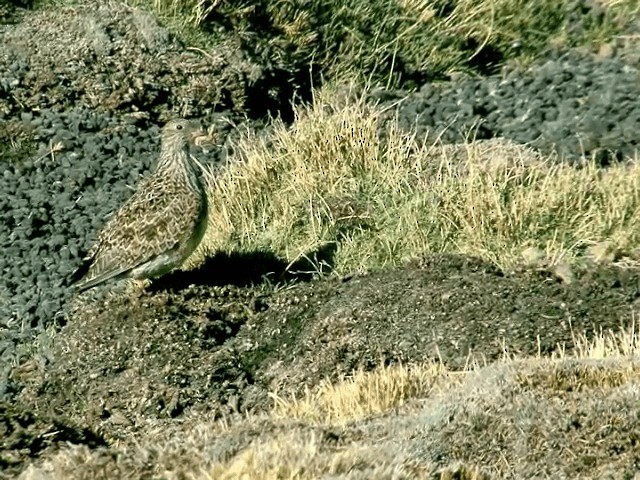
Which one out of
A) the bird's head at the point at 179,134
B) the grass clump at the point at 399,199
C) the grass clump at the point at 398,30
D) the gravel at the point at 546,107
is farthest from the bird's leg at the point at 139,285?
the grass clump at the point at 398,30

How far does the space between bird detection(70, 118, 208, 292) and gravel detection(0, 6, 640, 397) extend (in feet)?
1.39

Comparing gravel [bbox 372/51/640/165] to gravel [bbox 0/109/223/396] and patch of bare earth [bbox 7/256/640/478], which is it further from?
patch of bare earth [bbox 7/256/640/478]

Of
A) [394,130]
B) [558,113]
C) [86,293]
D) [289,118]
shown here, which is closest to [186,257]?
[86,293]

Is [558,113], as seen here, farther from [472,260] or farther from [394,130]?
[472,260]

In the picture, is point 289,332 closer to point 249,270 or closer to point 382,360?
point 382,360

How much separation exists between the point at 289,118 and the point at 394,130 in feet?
4.83

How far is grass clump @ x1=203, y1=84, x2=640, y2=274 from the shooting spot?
32.1 ft

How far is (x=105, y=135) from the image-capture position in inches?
454

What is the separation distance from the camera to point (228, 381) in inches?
328

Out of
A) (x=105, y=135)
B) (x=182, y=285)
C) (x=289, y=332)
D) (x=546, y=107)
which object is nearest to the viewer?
(x=289, y=332)

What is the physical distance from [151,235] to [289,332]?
1.12m

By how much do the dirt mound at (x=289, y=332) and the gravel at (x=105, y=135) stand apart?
59cm

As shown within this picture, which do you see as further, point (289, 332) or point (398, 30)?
point (398, 30)

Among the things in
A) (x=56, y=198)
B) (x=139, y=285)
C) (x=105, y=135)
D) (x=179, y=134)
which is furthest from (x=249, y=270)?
(x=105, y=135)
